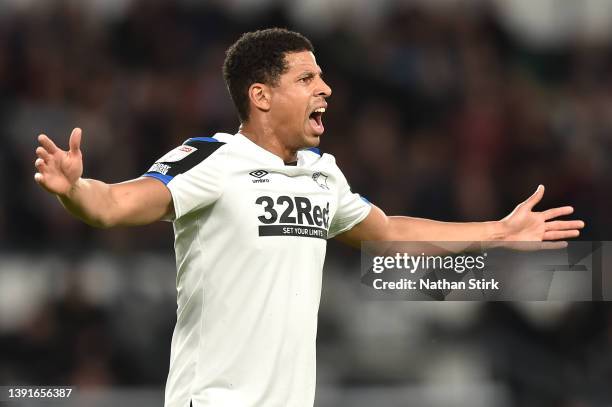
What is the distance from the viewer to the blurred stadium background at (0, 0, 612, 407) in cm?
707

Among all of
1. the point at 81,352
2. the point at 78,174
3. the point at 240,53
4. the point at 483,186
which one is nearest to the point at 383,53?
the point at 483,186

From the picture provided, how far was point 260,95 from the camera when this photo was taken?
14.0ft

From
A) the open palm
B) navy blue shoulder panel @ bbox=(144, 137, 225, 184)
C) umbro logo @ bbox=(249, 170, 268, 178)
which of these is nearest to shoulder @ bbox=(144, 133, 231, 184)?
navy blue shoulder panel @ bbox=(144, 137, 225, 184)

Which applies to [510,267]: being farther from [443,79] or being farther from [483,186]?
[443,79]

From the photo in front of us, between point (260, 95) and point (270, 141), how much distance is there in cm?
19

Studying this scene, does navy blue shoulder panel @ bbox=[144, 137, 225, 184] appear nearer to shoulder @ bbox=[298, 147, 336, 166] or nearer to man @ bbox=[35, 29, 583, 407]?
man @ bbox=[35, 29, 583, 407]

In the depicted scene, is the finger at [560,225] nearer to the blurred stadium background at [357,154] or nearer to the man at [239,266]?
the man at [239,266]

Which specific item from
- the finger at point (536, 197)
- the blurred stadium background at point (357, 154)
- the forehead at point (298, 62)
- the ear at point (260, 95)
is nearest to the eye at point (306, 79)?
the forehead at point (298, 62)

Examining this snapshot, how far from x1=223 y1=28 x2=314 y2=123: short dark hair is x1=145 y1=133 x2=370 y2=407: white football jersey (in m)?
0.38

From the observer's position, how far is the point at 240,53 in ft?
14.2

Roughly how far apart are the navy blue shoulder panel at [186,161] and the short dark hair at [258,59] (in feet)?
1.14

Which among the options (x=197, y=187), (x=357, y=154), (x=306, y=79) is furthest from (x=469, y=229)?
(x=357, y=154)

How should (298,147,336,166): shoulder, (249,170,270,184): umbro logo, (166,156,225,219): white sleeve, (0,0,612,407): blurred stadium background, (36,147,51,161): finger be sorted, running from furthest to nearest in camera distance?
(0,0,612,407): blurred stadium background, (298,147,336,166): shoulder, (249,170,270,184): umbro logo, (166,156,225,219): white sleeve, (36,147,51,161): finger

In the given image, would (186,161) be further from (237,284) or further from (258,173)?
(237,284)
